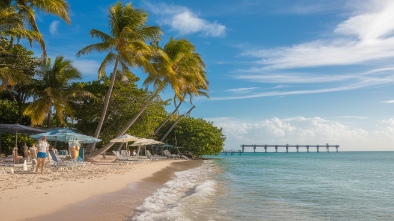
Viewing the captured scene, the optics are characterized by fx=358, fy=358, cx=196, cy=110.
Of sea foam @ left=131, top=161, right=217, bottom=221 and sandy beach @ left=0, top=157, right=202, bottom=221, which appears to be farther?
sea foam @ left=131, top=161, right=217, bottom=221

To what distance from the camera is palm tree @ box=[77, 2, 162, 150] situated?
71.3 ft

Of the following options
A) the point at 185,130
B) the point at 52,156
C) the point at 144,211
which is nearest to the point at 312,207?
the point at 144,211

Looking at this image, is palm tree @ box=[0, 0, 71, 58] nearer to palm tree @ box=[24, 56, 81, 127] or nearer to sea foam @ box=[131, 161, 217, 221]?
palm tree @ box=[24, 56, 81, 127]

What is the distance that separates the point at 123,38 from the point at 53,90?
583 cm

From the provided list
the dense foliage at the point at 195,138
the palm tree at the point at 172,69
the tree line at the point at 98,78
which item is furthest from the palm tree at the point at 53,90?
the dense foliage at the point at 195,138

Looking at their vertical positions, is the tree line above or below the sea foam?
above

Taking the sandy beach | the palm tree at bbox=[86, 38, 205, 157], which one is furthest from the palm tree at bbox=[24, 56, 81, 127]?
the sandy beach

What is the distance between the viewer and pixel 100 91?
2570cm

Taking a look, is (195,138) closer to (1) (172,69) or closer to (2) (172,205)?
(1) (172,69)

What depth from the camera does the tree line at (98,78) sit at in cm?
2088

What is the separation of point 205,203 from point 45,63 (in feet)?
60.1

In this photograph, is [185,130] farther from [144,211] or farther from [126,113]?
[144,211]

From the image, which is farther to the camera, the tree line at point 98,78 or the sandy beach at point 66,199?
the tree line at point 98,78

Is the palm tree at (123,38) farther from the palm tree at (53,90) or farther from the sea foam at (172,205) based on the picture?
the sea foam at (172,205)
